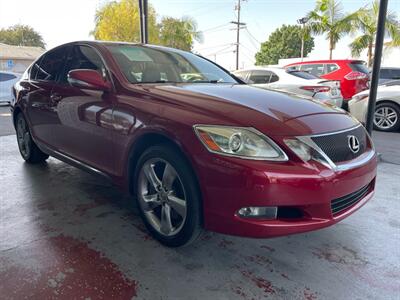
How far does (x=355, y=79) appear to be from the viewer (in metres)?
9.02

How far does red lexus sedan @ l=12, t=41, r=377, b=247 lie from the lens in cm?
193

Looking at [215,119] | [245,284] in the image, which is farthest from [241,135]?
[245,284]

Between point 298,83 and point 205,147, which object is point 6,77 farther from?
point 205,147

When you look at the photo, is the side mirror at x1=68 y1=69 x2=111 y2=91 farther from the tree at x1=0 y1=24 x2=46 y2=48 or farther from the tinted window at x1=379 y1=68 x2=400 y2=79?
the tree at x1=0 y1=24 x2=46 y2=48

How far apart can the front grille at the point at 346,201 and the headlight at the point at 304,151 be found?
0.95 feet

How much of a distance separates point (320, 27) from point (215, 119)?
61.3 ft

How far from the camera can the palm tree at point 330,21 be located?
17922 millimetres

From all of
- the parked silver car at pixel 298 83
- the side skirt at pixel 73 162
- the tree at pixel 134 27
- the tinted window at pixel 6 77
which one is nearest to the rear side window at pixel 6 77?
the tinted window at pixel 6 77

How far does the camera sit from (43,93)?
3.58 m

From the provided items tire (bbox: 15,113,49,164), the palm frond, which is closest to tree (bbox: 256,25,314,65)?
the palm frond

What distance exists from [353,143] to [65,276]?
6.55 ft

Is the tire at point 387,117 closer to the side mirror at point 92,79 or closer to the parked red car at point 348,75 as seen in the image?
the parked red car at point 348,75

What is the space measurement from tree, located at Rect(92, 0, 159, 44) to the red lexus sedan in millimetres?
24926

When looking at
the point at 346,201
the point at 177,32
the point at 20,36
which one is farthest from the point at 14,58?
the point at 346,201
